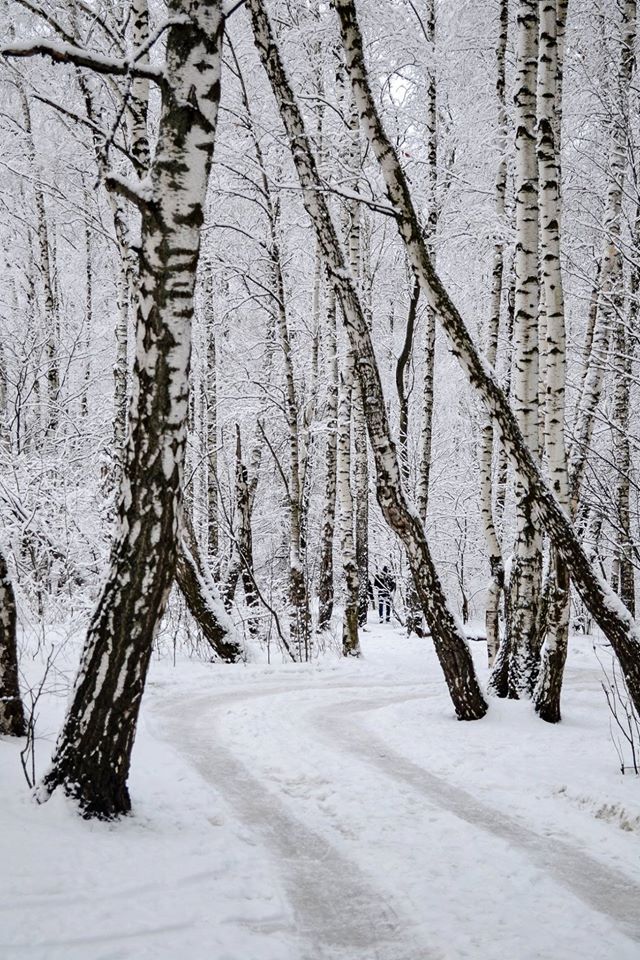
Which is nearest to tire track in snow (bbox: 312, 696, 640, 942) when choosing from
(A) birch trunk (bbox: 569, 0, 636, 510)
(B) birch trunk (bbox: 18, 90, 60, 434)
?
(A) birch trunk (bbox: 569, 0, 636, 510)

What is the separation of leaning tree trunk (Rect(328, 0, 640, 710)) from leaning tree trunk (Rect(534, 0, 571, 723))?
497 mm

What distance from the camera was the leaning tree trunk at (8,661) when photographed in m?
4.32

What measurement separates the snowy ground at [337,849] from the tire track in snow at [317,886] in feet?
0.04

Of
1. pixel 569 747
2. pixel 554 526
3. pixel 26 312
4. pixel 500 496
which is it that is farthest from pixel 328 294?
pixel 569 747

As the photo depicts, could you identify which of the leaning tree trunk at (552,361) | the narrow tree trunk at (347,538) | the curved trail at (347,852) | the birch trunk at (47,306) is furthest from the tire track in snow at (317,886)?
the birch trunk at (47,306)

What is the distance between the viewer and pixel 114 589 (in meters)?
3.50

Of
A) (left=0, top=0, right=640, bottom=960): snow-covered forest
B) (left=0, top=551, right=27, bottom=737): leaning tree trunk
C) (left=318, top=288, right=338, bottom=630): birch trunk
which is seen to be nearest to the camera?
(left=0, top=0, right=640, bottom=960): snow-covered forest

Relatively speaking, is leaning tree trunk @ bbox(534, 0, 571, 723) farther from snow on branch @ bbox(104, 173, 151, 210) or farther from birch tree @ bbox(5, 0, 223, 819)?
snow on branch @ bbox(104, 173, 151, 210)

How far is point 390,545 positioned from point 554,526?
53.7ft

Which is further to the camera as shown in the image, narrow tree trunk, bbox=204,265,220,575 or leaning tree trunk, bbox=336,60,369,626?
narrow tree trunk, bbox=204,265,220,575

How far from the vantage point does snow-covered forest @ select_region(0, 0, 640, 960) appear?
10.2ft

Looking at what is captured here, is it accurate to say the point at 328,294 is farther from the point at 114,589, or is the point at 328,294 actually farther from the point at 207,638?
the point at 114,589

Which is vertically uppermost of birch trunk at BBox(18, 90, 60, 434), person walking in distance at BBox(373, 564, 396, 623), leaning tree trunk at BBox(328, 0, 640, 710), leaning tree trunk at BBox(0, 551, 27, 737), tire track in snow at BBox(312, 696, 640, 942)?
birch trunk at BBox(18, 90, 60, 434)

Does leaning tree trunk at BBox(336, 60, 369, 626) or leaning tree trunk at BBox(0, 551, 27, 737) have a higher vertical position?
leaning tree trunk at BBox(336, 60, 369, 626)
